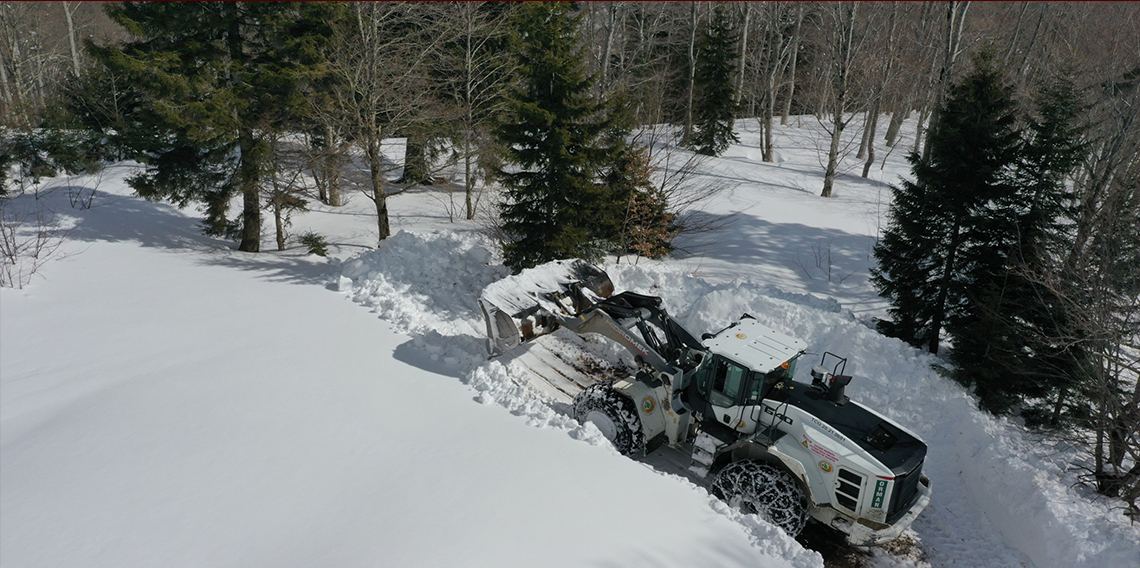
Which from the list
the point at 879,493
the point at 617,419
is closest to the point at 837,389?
the point at 879,493

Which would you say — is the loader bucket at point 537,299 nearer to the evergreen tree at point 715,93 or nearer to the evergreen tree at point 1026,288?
the evergreen tree at point 1026,288

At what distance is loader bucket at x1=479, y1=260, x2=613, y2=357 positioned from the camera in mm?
10055

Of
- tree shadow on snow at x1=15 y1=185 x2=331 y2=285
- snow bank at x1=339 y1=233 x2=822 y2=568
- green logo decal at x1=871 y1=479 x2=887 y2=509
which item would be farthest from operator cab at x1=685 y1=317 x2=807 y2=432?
tree shadow on snow at x1=15 y1=185 x2=331 y2=285

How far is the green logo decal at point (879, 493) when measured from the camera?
7.18m

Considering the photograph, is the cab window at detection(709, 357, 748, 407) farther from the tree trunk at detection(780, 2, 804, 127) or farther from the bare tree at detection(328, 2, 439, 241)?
the tree trunk at detection(780, 2, 804, 127)

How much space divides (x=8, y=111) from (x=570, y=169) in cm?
2338

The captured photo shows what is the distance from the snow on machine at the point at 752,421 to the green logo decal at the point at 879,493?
1 cm

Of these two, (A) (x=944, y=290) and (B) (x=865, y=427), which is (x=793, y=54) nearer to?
(A) (x=944, y=290)

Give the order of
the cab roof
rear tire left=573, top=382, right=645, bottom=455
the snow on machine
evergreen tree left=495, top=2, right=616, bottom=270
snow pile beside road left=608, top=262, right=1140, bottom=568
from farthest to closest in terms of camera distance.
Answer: evergreen tree left=495, top=2, right=616, bottom=270 < rear tire left=573, top=382, right=645, bottom=455 < the cab roof < snow pile beside road left=608, top=262, right=1140, bottom=568 < the snow on machine

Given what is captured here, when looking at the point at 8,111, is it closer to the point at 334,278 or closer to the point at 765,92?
the point at 334,278

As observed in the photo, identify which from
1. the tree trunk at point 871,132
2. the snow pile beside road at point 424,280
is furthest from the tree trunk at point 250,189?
the tree trunk at point 871,132

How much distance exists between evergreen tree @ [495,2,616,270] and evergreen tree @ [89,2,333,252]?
568cm

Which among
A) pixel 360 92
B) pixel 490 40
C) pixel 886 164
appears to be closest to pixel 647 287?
pixel 360 92

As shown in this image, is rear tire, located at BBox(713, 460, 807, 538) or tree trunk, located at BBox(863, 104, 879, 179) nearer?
rear tire, located at BBox(713, 460, 807, 538)
